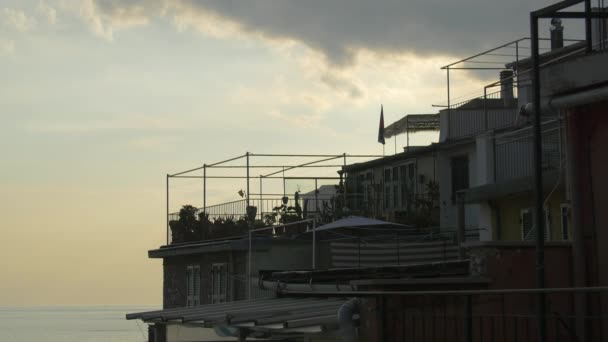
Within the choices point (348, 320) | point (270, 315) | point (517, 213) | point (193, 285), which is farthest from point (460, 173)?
point (348, 320)

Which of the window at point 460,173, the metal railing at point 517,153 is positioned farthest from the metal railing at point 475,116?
the metal railing at point 517,153

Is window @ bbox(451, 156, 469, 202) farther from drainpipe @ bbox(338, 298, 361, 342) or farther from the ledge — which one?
drainpipe @ bbox(338, 298, 361, 342)

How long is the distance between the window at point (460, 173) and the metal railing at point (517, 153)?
7044 mm

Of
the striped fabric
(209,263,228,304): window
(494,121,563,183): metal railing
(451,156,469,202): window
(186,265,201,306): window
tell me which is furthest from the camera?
(186,265,201,306): window

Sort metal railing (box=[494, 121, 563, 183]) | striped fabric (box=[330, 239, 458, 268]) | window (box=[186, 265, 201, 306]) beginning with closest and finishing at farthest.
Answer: metal railing (box=[494, 121, 563, 183]) < striped fabric (box=[330, 239, 458, 268]) < window (box=[186, 265, 201, 306])

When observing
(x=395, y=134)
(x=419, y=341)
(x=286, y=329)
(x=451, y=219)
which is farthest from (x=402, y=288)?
(x=395, y=134)

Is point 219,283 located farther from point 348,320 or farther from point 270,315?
point 348,320

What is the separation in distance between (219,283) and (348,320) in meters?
17.5

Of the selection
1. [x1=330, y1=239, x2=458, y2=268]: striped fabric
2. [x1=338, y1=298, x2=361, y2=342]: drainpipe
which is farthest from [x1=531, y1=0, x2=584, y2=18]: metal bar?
[x1=330, y1=239, x2=458, y2=268]: striped fabric

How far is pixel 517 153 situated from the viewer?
24328mm

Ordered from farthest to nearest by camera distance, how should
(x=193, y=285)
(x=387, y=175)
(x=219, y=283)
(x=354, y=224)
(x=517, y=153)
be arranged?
(x=387, y=175)
(x=193, y=285)
(x=219, y=283)
(x=354, y=224)
(x=517, y=153)

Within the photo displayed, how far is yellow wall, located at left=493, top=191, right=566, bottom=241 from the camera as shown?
68.9 ft

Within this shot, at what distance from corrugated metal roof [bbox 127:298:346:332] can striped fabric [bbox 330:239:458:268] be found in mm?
5941

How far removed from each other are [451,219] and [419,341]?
1782 centimetres
